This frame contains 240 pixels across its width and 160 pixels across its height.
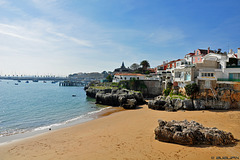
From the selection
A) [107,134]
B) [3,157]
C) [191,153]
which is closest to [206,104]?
[191,153]

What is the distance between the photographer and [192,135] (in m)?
12.0

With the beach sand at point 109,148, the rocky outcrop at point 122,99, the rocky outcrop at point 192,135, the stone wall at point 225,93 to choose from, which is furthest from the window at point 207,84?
the rocky outcrop at point 192,135

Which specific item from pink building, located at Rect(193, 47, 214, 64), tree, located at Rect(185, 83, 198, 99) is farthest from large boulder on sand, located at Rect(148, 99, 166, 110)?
pink building, located at Rect(193, 47, 214, 64)

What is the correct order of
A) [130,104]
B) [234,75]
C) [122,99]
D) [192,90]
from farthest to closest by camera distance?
1. [122,99]
2. [130,104]
3. [192,90]
4. [234,75]

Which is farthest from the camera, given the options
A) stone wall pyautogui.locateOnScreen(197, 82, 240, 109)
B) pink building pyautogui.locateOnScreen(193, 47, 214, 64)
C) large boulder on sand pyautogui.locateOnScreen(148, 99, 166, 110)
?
pink building pyautogui.locateOnScreen(193, 47, 214, 64)

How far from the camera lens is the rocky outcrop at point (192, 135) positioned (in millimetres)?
11898

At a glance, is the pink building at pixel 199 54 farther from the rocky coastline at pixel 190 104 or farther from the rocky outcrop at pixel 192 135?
the rocky outcrop at pixel 192 135

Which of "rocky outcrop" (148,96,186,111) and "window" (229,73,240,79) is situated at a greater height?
"window" (229,73,240,79)

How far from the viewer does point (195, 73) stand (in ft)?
92.8

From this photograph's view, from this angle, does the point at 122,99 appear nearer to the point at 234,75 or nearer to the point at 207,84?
the point at 207,84

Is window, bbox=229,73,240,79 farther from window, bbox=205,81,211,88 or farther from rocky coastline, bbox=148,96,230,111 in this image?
rocky coastline, bbox=148,96,230,111

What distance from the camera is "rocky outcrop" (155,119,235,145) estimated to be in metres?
11.9

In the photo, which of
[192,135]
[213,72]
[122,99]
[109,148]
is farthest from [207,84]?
[109,148]

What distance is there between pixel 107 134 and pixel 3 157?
968 cm
